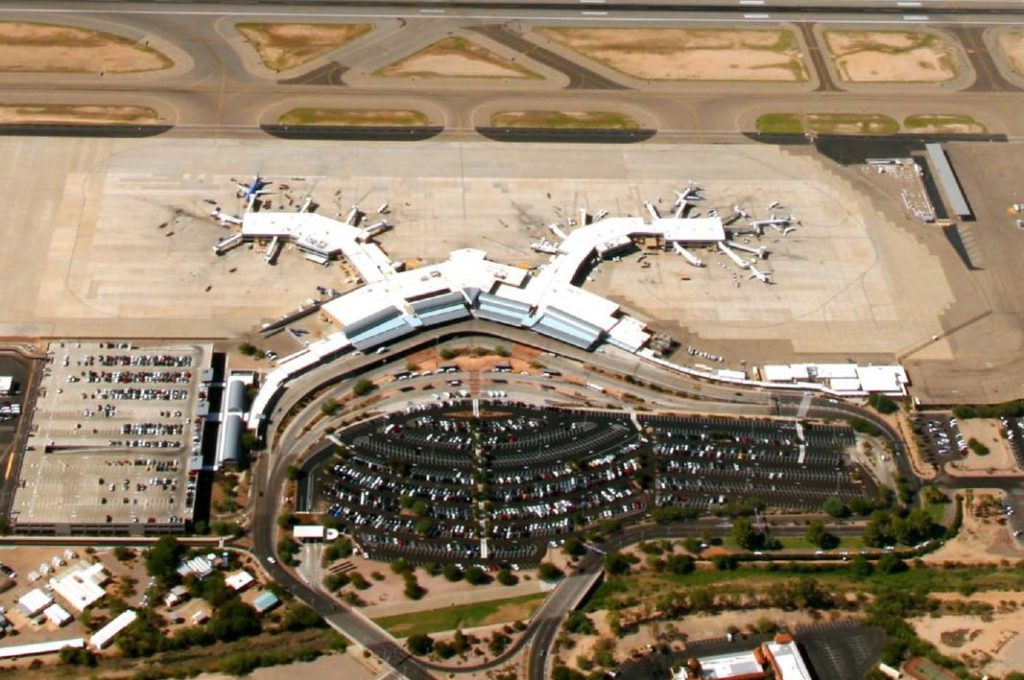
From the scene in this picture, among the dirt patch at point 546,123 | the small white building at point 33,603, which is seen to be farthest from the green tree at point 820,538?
the small white building at point 33,603

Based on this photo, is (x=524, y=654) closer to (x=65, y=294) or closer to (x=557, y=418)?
(x=557, y=418)

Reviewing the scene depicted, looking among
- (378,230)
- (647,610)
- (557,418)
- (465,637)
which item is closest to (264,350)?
(378,230)

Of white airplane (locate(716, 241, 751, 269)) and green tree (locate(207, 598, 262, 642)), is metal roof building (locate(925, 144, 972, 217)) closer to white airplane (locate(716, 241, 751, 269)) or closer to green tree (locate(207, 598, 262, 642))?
white airplane (locate(716, 241, 751, 269))

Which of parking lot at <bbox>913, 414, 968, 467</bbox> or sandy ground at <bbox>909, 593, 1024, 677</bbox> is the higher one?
parking lot at <bbox>913, 414, 968, 467</bbox>

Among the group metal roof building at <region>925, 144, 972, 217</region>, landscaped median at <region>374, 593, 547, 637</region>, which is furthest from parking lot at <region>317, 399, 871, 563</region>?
metal roof building at <region>925, 144, 972, 217</region>

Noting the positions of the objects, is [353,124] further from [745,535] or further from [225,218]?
[745,535]

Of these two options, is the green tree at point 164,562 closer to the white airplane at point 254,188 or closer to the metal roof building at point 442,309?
the metal roof building at point 442,309
